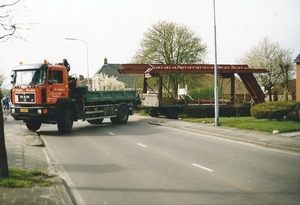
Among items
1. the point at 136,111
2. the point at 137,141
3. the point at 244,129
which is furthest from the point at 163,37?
the point at 137,141

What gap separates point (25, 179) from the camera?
750 centimetres

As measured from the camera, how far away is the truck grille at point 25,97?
16.7 meters

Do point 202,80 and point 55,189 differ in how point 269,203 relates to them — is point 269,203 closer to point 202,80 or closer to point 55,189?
point 55,189

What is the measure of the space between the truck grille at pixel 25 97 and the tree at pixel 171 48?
83.7 feet

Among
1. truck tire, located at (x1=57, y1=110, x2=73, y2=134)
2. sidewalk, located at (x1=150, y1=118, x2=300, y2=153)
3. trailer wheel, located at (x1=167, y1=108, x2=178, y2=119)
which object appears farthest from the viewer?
trailer wheel, located at (x1=167, y1=108, x2=178, y2=119)

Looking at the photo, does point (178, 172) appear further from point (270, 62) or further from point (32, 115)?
point (270, 62)

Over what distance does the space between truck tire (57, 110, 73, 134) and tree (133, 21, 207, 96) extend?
81.3 ft

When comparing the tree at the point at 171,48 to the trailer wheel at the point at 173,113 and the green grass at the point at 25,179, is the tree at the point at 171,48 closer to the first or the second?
the trailer wheel at the point at 173,113

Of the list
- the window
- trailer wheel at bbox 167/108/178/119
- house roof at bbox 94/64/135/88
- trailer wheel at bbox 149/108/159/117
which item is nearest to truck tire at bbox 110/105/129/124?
trailer wheel at bbox 167/108/178/119

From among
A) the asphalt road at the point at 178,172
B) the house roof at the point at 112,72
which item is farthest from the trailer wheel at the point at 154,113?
the house roof at the point at 112,72

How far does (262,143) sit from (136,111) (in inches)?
852

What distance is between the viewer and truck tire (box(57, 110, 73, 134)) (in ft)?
56.7

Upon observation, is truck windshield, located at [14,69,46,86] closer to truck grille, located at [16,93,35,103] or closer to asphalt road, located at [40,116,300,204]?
truck grille, located at [16,93,35,103]

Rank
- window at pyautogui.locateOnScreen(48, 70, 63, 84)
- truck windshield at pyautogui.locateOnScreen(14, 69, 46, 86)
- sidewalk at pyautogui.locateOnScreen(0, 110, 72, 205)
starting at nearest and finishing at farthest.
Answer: sidewalk at pyautogui.locateOnScreen(0, 110, 72, 205) < truck windshield at pyautogui.locateOnScreen(14, 69, 46, 86) < window at pyautogui.locateOnScreen(48, 70, 63, 84)
